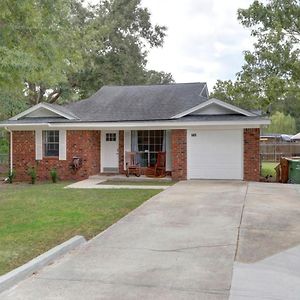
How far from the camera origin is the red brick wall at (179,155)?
655 inches

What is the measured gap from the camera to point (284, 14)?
16.4 m

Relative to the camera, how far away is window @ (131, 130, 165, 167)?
59.8 feet

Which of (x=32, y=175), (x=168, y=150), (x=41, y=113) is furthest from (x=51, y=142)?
(x=168, y=150)

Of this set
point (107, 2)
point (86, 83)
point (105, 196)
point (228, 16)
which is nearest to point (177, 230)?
point (105, 196)

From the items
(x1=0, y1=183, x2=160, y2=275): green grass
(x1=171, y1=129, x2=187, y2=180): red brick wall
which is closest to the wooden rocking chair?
(x1=171, y1=129, x2=187, y2=180): red brick wall

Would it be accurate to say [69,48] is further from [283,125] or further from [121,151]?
[283,125]

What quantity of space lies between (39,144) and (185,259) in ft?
43.9

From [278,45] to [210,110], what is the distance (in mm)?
3617

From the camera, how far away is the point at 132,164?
1825 centimetres

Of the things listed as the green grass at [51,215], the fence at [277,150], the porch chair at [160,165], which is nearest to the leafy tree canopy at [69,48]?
the green grass at [51,215]

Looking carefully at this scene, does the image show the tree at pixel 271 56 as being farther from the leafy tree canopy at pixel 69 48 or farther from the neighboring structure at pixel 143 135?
the leafy tree canopy at pixel 69 48

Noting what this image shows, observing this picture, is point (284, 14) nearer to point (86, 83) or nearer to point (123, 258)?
point (123, 258)

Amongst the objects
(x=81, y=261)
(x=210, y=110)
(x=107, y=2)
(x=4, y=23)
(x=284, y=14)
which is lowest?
(x=81, y=261)

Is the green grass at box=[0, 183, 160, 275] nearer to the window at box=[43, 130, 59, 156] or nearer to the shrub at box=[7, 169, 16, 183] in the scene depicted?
the window at box=[43, 130, 59, 156]
